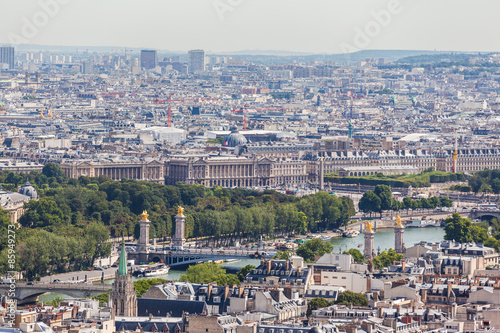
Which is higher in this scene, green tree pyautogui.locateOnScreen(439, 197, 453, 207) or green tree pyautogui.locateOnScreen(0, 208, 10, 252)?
green tree pyautogui.locateOnScreen(0, 208, 10, 252)

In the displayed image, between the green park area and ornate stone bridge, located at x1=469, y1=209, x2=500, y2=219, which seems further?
the green park area

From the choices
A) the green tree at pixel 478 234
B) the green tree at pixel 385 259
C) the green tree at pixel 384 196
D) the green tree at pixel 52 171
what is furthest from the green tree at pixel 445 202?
the green tree at pixel 385 259

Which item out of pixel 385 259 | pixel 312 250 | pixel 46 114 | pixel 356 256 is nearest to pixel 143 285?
pixel 385 259

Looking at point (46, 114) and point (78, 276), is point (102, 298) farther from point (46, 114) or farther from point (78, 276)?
point (46, 114)

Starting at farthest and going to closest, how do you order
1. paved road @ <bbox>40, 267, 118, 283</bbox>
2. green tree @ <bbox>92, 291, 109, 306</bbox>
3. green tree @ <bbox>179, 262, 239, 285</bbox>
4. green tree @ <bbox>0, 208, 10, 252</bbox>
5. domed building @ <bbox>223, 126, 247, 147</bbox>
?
domed building @ <bbox>223, 126, 247, 147</bbox>, green tree @ <bbox>0, 208, 10, 252</bbox>, paved road @ <bbox>40, 267, 118, 283</bbox>, green tree @ <bbox>179, 262, 239, 285</bbox>, green tree @ <bbox>92, 291, 109, 306</bbox>

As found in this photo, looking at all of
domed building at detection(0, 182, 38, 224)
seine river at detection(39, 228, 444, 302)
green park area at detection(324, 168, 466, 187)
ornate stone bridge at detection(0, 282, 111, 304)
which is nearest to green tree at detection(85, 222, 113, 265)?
seine river at detection(39, 228, 444, 302)

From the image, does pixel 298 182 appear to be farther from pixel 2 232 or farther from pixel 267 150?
pixel 2 232

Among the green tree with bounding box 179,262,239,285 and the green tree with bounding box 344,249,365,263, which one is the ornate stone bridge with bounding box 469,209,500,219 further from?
the green tree with bounding box 179,262,239,285
